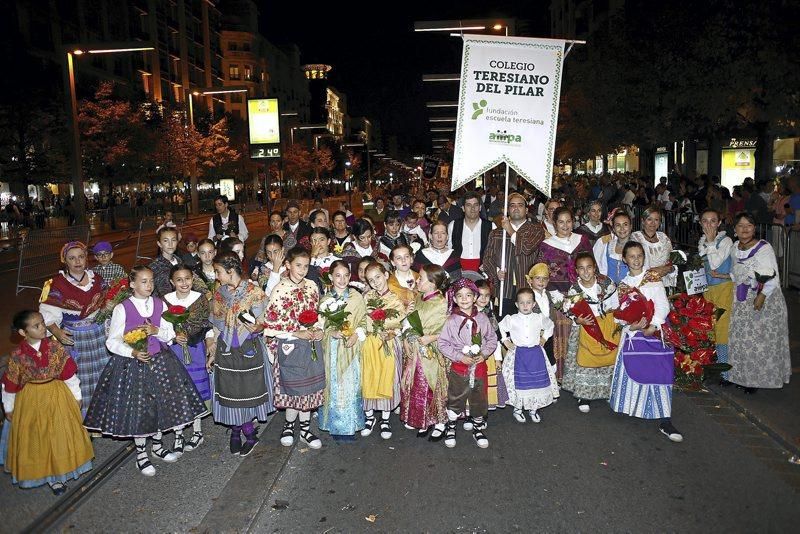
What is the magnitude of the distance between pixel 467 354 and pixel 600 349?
1.64 meters

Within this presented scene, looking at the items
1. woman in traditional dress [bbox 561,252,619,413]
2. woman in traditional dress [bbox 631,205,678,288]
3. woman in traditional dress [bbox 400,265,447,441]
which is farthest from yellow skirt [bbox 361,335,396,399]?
woman in traditional dress [bbox 631,205,678,288]

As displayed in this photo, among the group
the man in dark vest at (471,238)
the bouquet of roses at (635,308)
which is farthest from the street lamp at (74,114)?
the bouquet of roses at (635,308)

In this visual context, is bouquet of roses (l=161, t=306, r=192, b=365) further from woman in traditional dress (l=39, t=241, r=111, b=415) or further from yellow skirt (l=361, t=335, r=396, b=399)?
yellow skirt (l=361, t=335, r=396, b=399)

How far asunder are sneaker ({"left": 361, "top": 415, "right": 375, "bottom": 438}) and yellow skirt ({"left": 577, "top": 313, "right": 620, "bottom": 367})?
2191mm

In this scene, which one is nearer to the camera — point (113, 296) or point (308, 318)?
point (308, 318)

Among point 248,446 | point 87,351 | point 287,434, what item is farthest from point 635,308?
point 87,351

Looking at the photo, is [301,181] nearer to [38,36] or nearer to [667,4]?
[38,36]

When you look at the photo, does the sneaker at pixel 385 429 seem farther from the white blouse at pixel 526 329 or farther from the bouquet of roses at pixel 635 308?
the bouquet of roses at pixel 635 308

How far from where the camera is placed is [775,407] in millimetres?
6199

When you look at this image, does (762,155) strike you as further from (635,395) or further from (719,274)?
(635,395)

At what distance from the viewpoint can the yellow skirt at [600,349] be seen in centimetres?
634

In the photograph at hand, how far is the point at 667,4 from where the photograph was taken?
55.4 ft

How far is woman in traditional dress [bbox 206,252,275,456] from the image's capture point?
5.46 m

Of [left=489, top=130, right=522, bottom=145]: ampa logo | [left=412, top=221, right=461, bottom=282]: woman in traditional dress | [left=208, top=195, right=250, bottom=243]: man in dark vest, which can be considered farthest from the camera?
[left=208, top=195, right=250, bottom=243]: man in dark vest
